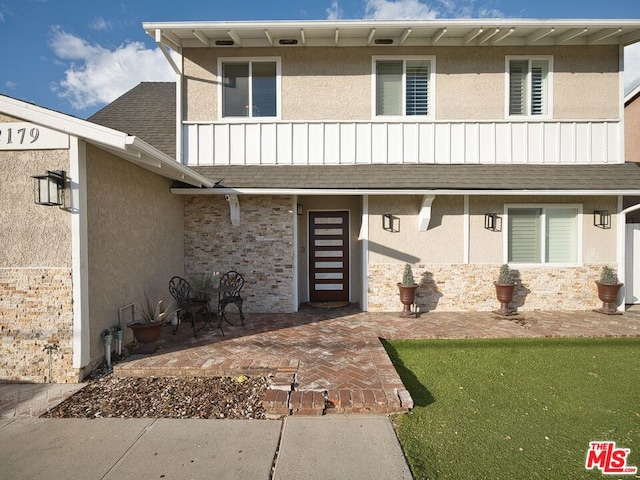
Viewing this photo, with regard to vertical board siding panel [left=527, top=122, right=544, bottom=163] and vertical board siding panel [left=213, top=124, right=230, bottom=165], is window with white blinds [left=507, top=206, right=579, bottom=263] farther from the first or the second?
vertical board siding panel [left=213, top=124, right=230, bottom=165]

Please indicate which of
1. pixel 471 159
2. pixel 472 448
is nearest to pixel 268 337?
pixel 472 448

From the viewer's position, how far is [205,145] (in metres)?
7.70

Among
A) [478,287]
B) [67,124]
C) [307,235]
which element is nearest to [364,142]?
[307,235]

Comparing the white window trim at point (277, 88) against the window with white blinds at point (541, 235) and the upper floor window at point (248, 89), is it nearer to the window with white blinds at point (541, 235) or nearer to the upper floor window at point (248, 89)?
the upper floor window at point (248, 89)

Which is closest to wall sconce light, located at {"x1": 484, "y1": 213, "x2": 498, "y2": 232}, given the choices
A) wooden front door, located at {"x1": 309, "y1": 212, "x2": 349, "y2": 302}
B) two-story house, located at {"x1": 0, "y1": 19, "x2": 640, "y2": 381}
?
two-story house, located at {"x1": 0, "y1": 19, "x2": 640, "y2": 381}

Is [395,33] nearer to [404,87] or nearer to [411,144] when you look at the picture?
[404,87]

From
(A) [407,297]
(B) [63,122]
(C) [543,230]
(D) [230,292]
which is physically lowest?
(A) [407,297]

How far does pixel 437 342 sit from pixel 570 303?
4.16 metres

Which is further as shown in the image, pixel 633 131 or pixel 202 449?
pixel 633 131

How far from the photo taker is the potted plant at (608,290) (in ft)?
23.3

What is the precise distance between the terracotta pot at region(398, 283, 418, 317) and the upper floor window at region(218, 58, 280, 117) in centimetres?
504

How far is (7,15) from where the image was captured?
9758 mm

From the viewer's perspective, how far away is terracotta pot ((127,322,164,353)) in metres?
4.91

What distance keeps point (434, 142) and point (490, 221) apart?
2257 mm
